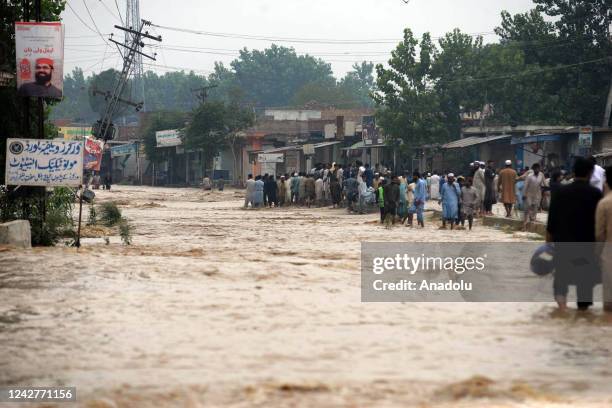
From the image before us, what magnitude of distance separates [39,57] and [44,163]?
6.89 feet

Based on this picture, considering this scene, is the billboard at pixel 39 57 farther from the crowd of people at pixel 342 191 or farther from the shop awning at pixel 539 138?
the shop awning at pixel 539 138

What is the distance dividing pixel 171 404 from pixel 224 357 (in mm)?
1703

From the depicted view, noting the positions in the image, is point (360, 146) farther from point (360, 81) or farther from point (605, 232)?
point (360, 81)

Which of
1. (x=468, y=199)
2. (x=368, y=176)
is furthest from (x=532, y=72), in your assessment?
(x=468, y=199)

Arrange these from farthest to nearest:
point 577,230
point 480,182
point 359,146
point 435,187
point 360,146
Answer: point 359,146 < point 360,146 < point 435,187 < point 480,182 < point 577,230

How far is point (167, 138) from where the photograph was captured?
3167 inches

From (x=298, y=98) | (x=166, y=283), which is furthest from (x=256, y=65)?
(x=166, y=283)

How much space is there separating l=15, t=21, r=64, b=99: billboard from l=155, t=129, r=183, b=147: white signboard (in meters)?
60.3

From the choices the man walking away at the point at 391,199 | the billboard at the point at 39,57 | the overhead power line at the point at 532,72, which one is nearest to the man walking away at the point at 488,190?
the man walking away at the point at 391,199

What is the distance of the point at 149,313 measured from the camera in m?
11.7

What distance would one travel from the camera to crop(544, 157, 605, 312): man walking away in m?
11.0

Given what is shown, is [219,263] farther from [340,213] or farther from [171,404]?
[340,213]

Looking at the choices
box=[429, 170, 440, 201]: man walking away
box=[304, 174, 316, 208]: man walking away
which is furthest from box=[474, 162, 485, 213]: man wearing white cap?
box=[304, 174, 316, 208]: man walking away

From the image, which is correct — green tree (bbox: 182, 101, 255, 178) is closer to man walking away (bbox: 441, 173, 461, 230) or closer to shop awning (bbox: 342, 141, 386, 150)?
shop awning (bbox: 342, 141, 386, 150)
